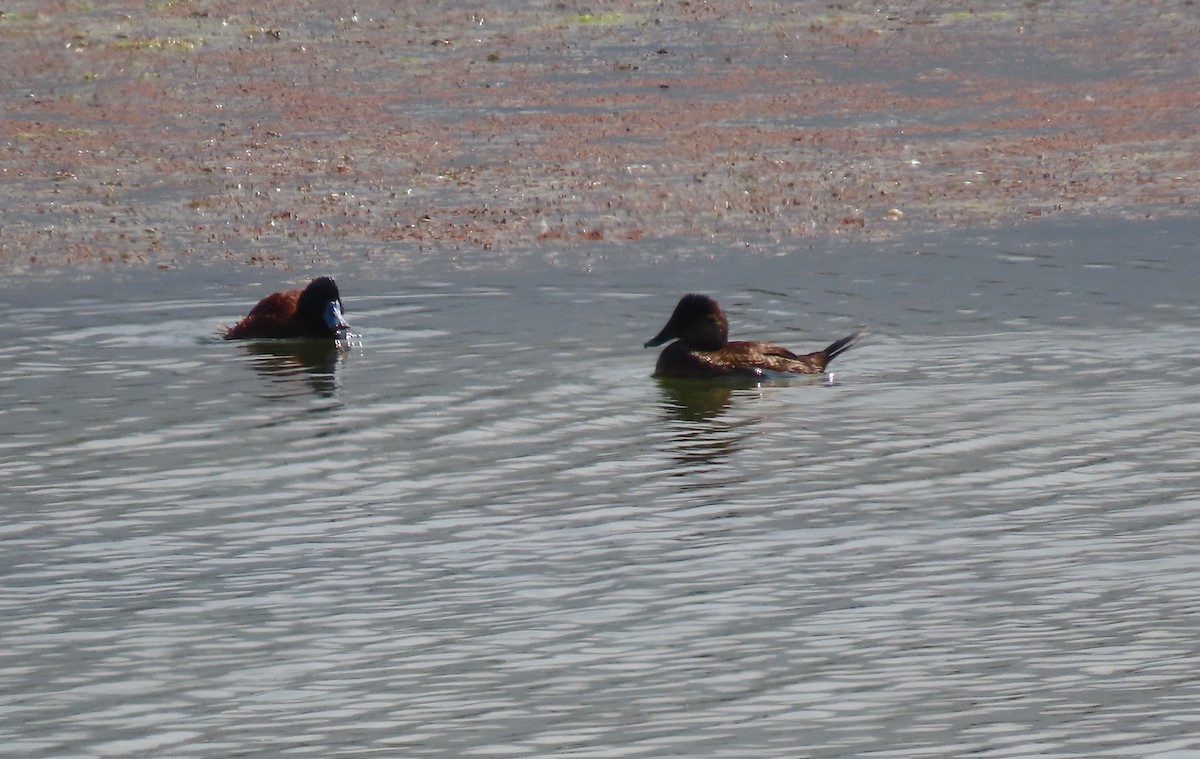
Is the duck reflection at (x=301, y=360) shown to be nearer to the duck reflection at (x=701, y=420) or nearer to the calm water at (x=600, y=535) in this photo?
the calm water at (x=600, y=535)

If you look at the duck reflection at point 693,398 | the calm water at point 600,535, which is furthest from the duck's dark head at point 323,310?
the duck reflection at point 693,398

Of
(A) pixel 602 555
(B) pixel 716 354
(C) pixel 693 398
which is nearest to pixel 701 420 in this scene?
(C) pixel 693 398

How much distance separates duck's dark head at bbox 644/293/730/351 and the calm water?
0.34 m

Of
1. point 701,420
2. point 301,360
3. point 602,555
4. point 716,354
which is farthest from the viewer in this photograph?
point 301,360

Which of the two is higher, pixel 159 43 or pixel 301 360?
pixel 159 43

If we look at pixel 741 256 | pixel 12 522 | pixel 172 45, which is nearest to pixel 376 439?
pixel 12 522

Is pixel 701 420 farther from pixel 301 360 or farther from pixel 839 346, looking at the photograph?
pixel 301 360

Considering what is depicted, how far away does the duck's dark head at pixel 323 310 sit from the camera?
14812mm

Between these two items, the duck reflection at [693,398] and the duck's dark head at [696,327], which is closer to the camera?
the duck reflection at [693,398]

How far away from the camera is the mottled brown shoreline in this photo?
776 inches

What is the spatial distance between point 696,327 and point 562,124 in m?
11.1

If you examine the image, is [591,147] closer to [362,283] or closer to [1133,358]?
[362,283]

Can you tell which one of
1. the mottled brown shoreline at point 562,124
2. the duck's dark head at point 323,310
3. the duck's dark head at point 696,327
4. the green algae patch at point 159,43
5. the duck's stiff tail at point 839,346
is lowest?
the duck's stiff tail at point 839,346

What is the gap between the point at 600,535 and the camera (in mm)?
9422
